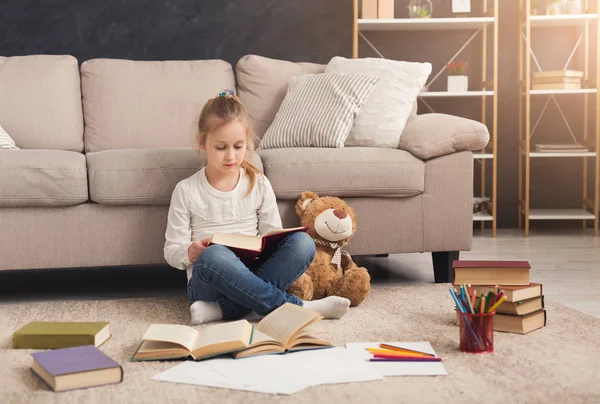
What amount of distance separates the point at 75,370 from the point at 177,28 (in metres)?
3.04

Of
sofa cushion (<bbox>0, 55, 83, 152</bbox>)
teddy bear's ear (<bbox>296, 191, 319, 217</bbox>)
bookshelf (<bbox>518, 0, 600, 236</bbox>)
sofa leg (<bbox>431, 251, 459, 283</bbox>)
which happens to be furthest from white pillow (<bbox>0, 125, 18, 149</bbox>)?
bookshelf (<bbox>518, 0, 600, 236</bbox>)

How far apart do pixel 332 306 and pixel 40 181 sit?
1.02 metres

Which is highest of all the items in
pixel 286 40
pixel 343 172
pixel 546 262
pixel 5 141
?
pixel 286 40

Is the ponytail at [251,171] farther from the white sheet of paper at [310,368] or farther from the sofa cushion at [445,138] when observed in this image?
the white sheet of paper at [310,368]

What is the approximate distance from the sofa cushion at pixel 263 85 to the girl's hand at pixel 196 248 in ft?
3.90

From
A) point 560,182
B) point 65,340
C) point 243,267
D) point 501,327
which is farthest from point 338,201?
point 560,182

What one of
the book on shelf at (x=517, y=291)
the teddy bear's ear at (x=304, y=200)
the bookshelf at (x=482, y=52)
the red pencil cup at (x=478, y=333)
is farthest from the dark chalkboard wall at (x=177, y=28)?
the red pencil cup at (x=478, y=333)

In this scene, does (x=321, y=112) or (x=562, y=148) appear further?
(x=562, y=148)

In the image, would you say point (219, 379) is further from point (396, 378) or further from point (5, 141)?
point (5, 141)

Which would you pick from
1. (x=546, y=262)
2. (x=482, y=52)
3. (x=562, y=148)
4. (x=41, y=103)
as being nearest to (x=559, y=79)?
(x=562, y=148)

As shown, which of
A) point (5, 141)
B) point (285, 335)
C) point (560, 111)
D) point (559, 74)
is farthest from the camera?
point (560, 111)

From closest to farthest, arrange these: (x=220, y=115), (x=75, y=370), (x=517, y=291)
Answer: (x=75, y=370) → (x=517, y=291) → (x=220, y=115)

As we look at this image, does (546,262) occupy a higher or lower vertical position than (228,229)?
lower

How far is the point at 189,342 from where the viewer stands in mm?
1744
